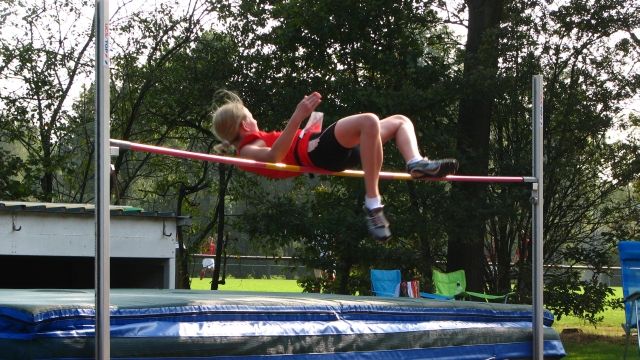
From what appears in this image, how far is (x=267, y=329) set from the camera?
12.8 feet

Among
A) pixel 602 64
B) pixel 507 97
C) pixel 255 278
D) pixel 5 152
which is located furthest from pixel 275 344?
pixel 255 278

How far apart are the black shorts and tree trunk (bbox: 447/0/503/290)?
5.91 metres

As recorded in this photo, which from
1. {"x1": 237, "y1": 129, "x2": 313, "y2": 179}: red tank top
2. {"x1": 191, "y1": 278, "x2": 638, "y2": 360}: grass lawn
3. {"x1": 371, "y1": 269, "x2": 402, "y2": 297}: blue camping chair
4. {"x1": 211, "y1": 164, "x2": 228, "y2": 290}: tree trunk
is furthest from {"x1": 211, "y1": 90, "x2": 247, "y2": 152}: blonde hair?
{"x1": 211, "y1": 164, "x2": 228, "y2": 290}: tree trunk

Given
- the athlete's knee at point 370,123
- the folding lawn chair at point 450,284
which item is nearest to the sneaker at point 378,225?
the athlete's knee at point 370,123

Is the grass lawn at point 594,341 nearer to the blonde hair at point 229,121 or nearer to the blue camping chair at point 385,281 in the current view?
the blue camping chair at point 385,281

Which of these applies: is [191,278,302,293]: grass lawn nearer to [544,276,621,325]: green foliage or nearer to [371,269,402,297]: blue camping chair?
[544,276,621,325]: green foliage

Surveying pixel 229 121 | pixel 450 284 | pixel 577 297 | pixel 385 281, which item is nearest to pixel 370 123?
pixel 229 121

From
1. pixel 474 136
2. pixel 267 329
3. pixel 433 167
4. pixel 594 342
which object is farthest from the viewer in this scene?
pixel 594 342

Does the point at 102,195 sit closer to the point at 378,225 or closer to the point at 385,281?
the point at 378,225

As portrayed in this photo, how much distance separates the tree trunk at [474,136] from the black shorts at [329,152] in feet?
19.4

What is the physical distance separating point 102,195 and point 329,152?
1.29 meters

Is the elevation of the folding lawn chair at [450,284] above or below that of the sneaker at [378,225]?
below

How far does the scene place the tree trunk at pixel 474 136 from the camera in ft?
33.3

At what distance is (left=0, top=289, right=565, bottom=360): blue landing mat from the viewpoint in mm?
3326
